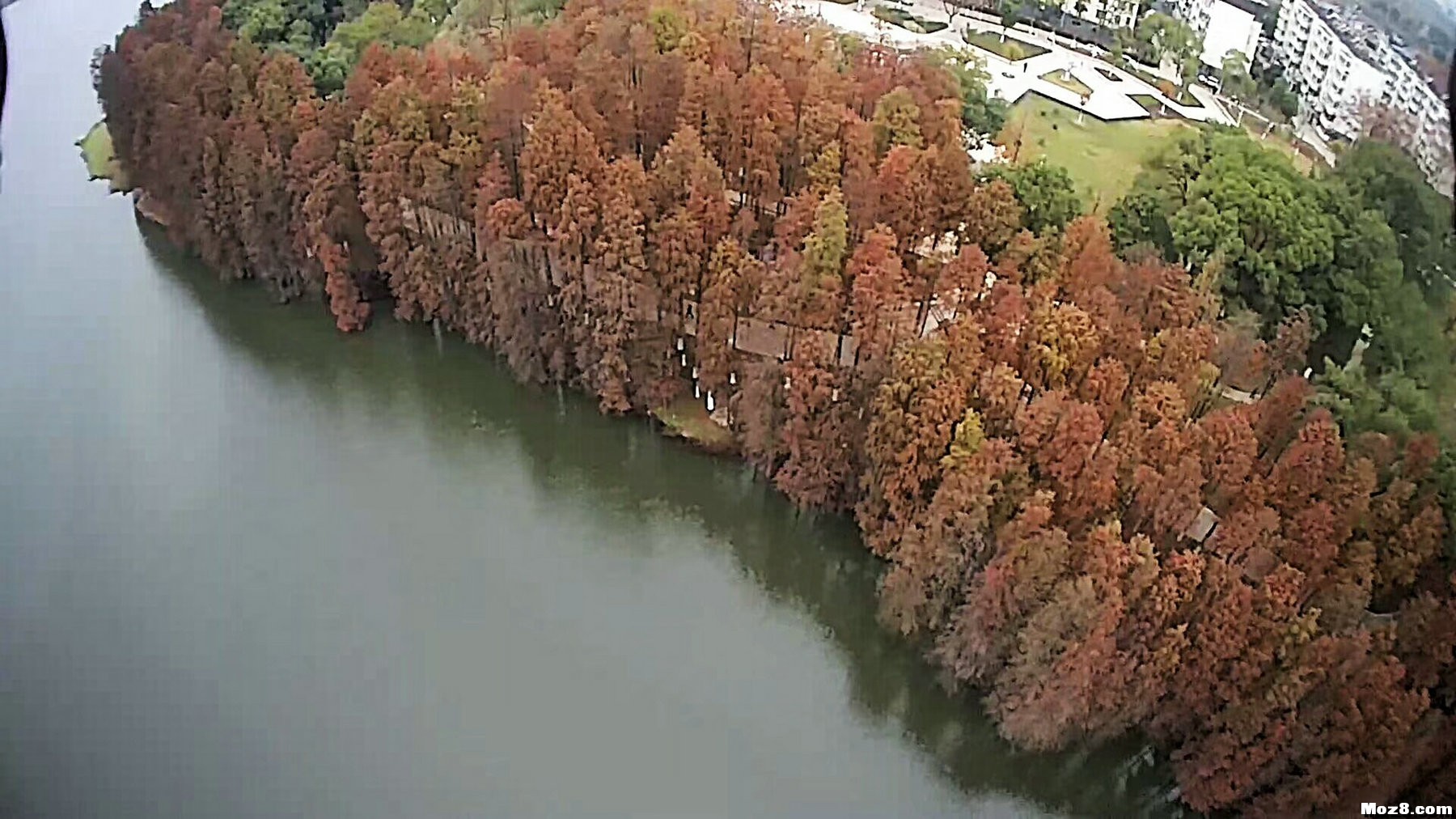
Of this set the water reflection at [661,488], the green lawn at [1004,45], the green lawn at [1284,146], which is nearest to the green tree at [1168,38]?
the green lawn at [1004,45]

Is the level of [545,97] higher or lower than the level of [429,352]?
higher

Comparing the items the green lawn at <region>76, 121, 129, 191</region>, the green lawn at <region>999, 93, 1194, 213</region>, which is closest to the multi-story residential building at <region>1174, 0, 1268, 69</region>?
the green lawn at <region>999, 93, 1194, 213</region>

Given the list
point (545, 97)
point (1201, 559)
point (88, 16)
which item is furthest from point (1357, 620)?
point (88, 16)

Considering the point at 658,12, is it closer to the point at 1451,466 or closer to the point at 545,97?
the point at 545,97

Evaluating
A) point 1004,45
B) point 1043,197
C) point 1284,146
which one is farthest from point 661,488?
point 1004,45

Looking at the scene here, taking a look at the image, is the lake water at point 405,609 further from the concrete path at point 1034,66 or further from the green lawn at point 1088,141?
the concrete path at point 1034,66
